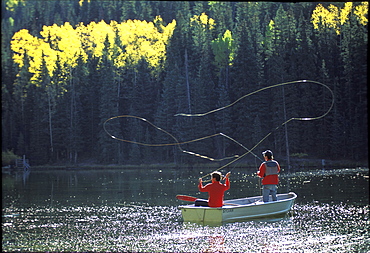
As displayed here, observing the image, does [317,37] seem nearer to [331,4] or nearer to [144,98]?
[331,4]

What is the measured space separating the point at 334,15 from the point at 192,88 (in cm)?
Answer: 1909

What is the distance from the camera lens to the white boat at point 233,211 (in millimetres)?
18188

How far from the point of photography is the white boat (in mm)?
18188

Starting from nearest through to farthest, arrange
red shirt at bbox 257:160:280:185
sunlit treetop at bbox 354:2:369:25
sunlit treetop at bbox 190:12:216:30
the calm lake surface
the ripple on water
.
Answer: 1. the ripple on water
2. the calm lake surface
3. red shirt at bbox 257:160:280:185
4. sunlit treetop at bbox 354:2:369:25
5. sunlit treetop at bbox 190:12:216:30

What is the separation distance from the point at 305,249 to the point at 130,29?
→ 7114 centimetres

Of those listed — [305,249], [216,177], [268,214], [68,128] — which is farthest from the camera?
[68,128]

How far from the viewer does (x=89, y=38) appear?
83625mm

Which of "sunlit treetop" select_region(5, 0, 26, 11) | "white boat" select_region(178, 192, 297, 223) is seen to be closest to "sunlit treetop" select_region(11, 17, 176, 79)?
"white boat" select_region(178, 192, 297, 223)

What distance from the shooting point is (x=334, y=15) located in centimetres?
6838

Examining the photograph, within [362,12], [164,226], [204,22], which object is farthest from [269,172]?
[204,22]

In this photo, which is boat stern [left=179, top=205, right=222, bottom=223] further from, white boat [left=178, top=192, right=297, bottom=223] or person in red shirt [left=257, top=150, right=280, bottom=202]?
person in red shirt [left=257, top=150, right=280, bottom=202]

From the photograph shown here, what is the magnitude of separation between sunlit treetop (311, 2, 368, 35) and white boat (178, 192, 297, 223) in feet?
160

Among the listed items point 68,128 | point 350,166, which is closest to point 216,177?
point 350,166

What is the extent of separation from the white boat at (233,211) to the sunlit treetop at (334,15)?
48865mm
